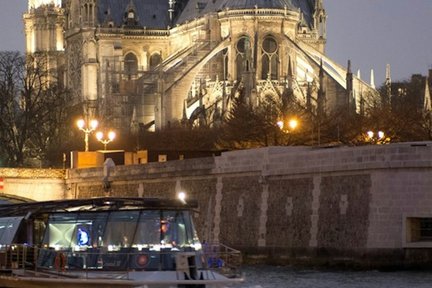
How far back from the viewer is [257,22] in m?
143

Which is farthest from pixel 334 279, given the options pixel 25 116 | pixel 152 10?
pixel 152 10

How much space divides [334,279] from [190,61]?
96608 mm

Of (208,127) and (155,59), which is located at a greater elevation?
(155,59)

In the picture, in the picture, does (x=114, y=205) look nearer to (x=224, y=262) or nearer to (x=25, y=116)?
(x=224, y=262)

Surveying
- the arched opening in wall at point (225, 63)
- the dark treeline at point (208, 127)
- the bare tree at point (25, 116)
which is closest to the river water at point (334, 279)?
the dark treeline at point (208, 127)

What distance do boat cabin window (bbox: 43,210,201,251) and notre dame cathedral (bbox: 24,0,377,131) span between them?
88.3m

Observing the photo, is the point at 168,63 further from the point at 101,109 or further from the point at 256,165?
the point at 256,165

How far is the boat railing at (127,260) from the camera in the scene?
3603 centimetres

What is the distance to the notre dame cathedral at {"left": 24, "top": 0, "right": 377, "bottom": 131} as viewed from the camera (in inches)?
5423

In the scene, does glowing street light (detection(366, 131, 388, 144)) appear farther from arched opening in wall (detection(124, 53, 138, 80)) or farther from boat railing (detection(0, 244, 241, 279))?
arched opening in wall (detection(124, 53, 138, 80))

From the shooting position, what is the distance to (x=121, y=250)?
120 ft

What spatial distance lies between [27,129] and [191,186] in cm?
4494

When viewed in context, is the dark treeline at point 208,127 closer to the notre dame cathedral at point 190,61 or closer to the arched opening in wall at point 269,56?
the notre dame cathedral at point 190,61

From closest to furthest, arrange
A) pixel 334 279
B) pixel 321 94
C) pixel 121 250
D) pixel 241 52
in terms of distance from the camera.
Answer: pixel 121 250 → pixel 334 279 → pixel 321 94 → pixel 241 52
